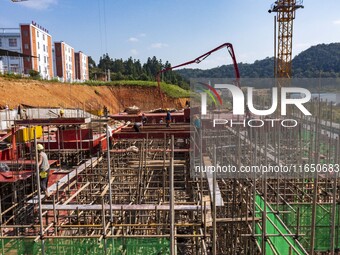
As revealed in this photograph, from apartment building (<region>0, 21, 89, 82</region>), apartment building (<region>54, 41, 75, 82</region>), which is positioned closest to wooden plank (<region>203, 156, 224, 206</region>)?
apartment building (<region>0, 21, 89, 82</region>)

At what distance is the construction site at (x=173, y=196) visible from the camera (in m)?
4.24

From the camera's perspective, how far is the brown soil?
26266 mm

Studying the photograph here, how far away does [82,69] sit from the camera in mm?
67875

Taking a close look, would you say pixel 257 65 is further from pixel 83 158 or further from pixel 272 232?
pixel 272 232

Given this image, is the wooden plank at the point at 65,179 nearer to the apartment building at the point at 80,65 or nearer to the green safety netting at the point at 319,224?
the green safety netting at the point at 319,224

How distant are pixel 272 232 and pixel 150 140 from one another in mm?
7978

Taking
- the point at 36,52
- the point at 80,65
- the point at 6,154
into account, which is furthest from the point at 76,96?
the point at 80,65

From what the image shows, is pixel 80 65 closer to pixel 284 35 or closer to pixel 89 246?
pixel 284 35

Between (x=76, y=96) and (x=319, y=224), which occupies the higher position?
(x=76, y=96)

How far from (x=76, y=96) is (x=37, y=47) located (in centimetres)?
1470

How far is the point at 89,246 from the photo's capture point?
422cm

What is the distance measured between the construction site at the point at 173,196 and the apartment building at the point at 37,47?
1281 inches

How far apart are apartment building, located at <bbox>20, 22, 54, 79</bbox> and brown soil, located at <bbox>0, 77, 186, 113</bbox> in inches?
258

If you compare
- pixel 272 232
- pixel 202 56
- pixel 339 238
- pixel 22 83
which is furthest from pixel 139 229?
pixel 22 83
